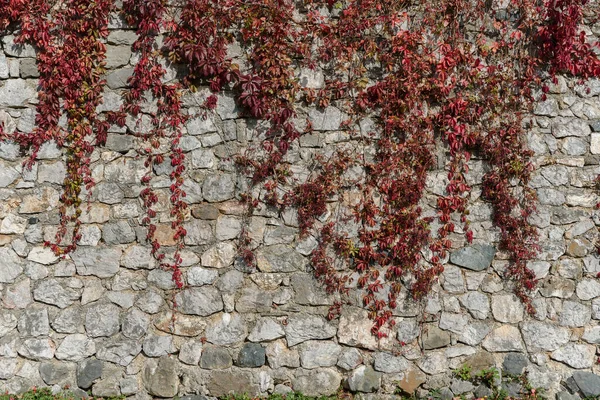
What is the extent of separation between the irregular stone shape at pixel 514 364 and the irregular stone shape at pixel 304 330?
1395mm

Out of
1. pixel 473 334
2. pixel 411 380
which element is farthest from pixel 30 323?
pixel 473 334

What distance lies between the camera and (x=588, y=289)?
432 cm

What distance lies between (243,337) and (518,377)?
2.19 metres

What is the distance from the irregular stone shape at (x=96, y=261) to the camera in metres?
4.13

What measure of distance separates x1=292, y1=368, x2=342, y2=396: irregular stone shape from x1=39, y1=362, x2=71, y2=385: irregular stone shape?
1751mm

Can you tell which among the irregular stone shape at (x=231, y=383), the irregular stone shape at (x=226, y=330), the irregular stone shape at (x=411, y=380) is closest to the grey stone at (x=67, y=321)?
the irregular stone shape at (x=226, y=330)

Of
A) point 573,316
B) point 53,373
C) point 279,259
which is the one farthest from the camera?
point 573,316

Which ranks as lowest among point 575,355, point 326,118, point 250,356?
point 250,356

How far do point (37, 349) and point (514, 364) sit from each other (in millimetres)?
3696

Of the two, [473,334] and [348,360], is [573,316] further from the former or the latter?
[348,360]

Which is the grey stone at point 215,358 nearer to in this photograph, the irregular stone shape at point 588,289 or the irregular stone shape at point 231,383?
the irregular stone shape at point 231,383

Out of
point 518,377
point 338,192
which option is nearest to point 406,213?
point 338,192

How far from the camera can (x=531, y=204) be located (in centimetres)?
428

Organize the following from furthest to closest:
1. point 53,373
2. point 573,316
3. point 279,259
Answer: point 573,316, point 279,259, point 53,373
